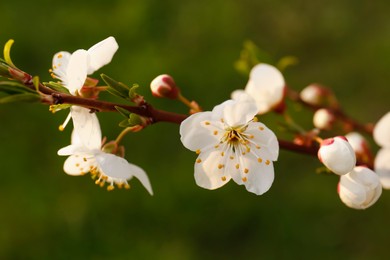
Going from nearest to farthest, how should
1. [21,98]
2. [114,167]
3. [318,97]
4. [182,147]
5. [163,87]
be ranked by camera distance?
[21,98] < [114,167] < [163,87] < [318,97] < [182,147]

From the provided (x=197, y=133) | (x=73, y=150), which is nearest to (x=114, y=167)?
(x=73, y=150)

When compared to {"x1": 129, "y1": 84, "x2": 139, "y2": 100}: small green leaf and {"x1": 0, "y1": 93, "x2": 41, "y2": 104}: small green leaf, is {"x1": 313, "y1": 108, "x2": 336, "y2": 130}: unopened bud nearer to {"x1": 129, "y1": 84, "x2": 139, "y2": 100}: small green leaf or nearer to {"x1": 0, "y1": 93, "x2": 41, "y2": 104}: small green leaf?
{"x1": 129, "y1": 84, "x2": 139, "y2": 100}: small green leaf

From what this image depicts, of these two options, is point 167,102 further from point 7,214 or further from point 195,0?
point 7,214

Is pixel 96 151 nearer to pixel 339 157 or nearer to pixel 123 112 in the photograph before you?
pixel 123 112

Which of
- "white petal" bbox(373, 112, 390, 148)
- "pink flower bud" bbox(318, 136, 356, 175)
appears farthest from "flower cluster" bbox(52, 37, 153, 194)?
"white petal" bbox(373, 112, 390, 148)

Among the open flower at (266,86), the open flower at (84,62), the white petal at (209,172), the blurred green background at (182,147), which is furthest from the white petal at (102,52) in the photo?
the blurred green background at (182,147)
